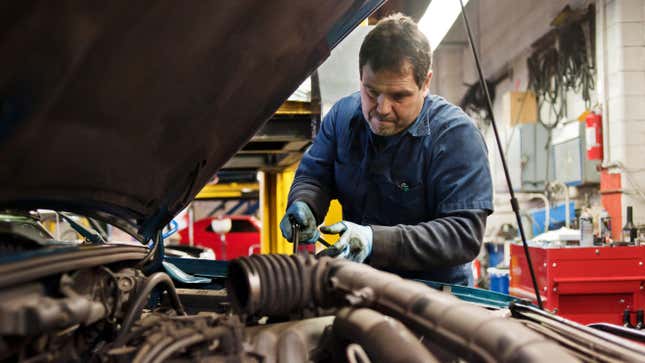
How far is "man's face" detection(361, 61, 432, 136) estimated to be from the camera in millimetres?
1652

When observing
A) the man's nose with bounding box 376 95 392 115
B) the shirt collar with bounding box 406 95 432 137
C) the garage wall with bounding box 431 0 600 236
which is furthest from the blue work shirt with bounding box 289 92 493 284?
the garage wall with bounding box 431 0 600 236

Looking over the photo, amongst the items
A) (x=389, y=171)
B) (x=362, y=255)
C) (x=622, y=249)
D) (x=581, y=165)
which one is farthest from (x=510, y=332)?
(x=581, y=165)

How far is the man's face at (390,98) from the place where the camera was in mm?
1652

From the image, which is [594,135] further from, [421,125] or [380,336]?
[380,336]

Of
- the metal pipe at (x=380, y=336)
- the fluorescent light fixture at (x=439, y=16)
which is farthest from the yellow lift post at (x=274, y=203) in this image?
the metal pipe at (x=380, y=336)

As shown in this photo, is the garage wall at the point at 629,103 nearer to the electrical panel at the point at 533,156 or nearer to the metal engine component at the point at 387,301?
the electrical panel at the point at 533,156

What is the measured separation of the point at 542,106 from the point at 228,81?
5762 mm

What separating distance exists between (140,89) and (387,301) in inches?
18.5

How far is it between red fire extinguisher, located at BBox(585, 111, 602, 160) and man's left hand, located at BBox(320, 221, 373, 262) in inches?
142

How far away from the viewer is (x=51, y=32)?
23.3 inches

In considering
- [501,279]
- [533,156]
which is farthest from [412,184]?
[533,156]

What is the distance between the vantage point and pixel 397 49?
1.65 metres

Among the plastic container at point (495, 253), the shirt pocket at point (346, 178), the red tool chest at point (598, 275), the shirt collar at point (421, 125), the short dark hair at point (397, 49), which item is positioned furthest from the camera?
the plastic container at point (495, 253)

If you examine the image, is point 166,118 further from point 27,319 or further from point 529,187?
point 529,187
